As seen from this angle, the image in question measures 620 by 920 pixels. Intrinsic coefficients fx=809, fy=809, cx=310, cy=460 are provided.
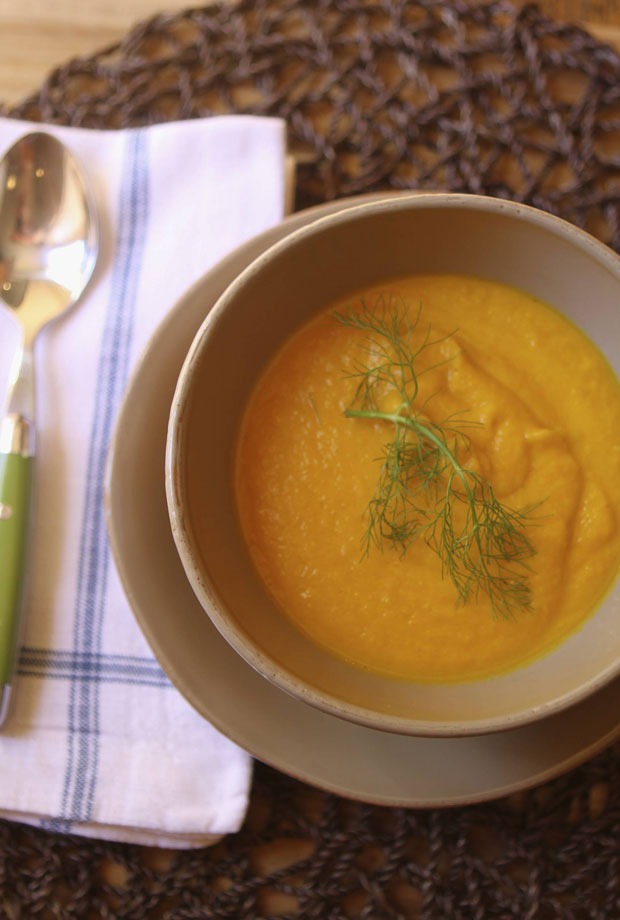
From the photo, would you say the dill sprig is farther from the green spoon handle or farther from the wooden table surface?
the wooden table surface

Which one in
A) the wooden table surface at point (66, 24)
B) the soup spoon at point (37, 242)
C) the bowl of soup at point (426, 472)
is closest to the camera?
the bowl of soup at point (426, 472)

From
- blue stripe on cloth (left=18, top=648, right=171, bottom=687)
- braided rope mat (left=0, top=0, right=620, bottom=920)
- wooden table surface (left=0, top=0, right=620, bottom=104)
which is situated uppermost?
wooden table surface (left=0, top=0, right=620, bottom=104)

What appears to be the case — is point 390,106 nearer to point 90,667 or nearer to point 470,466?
point 470,466

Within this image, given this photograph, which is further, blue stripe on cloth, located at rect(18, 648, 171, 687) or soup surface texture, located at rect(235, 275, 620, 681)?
blue stripe on cloth, located at rect(18, 648, 171, 687)

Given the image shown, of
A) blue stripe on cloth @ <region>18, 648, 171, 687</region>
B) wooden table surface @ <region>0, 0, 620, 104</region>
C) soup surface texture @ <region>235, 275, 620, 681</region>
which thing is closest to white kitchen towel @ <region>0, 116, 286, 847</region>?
blue stripe on cloth @ <region>18, 648, 171, 687</region>

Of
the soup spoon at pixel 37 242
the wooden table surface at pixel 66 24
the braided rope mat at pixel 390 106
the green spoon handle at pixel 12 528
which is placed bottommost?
the green spoon handle at pixel 12 528

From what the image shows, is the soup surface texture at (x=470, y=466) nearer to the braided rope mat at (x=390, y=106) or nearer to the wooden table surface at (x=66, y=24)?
the braided rope mat at (x=390, y=106)

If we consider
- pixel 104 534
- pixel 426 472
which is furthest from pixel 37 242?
pixel 426 472

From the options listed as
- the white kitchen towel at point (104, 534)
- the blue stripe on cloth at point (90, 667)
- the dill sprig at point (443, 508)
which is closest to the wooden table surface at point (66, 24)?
the white kitchen towel at point (104, 534)
